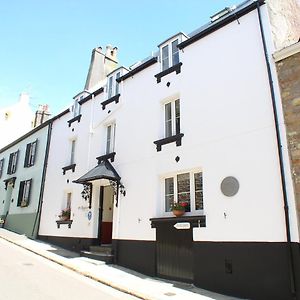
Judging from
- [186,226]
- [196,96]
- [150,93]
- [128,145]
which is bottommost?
[186,226]

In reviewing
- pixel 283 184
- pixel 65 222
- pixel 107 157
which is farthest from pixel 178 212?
pixel 65 222

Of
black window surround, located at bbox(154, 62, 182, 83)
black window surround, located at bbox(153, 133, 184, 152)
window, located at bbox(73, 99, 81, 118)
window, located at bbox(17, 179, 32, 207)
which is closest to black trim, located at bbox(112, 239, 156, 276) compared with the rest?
black window surround, located at bbox(153, 133, 184, 152)

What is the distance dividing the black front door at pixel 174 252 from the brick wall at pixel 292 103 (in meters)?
3.24

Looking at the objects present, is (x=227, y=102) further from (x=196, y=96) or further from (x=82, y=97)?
(x=82, y=97)

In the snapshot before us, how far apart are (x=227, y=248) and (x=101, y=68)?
14.1 m

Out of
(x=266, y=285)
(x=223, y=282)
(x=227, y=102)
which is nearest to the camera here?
(x=266, y=285)

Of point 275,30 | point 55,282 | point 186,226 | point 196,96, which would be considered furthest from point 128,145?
point 275,30

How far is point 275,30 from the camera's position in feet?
26.9

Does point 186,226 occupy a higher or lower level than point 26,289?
higher

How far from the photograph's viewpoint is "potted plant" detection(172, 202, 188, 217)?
27.8 feet

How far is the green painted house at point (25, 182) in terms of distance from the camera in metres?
16.4

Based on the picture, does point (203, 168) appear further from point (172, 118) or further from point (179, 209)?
point (172, 118)

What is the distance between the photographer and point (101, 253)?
11.0 metres

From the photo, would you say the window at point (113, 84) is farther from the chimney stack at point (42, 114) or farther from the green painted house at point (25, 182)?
the chimney stack at point (42, 114)
